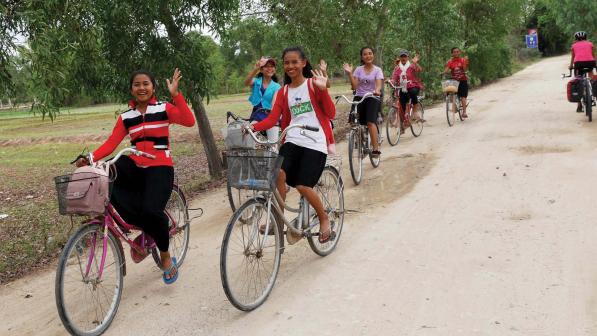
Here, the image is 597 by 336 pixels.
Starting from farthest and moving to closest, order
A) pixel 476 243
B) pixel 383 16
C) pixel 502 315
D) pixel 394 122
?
1. pixel 383 16
2. pixel 394 122
3. pixel 476 243
4. pixel 502 315

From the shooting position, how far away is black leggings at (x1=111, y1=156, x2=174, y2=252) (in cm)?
441

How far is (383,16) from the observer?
1778 centimetres

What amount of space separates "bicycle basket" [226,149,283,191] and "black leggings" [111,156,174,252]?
0.71 meters

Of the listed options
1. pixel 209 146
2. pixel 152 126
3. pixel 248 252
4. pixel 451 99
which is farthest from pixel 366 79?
pixel 451 99

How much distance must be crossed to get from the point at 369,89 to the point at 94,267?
579 centimetres

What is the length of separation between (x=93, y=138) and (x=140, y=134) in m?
18.3

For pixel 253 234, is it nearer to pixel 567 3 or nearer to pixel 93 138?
pixel 93 138

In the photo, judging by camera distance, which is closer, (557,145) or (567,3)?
(557,145)

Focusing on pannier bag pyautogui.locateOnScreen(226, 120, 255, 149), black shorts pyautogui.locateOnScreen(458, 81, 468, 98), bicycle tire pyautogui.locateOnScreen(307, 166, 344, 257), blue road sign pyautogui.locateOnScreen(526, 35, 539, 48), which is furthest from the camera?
blue road sign pyautogui.locateOnScreen(526, 35, 539, 48)

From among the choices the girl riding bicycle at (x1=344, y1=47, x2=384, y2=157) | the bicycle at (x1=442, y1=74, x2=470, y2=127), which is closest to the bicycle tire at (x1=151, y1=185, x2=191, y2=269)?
the girl riding bicycle at (x1=344, y1=47, x2=384, y2=157)

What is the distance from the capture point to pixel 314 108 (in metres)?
4.93

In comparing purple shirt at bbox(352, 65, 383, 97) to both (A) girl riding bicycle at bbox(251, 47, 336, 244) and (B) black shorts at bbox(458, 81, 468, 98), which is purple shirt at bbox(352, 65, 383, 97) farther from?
(B) black shorts at bbox(458, 81, 468, 98)

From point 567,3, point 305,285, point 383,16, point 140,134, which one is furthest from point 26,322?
point 567,3

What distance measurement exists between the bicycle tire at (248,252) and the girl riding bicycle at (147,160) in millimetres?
723
